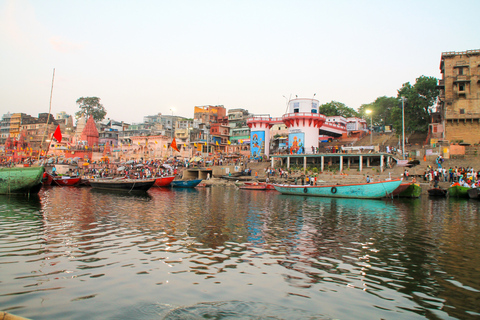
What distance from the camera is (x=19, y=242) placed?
10750 mm

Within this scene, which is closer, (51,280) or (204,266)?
(51,280)

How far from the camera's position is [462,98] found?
46.6 m

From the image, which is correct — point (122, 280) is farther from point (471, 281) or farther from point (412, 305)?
point (471, 281)

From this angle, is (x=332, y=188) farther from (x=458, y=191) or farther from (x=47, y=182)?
(x=47, y=182)

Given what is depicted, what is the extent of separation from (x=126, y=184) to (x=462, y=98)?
151 ft

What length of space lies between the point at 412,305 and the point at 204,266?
184 inches

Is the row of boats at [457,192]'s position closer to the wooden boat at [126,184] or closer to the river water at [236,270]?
the river water at [236,270]

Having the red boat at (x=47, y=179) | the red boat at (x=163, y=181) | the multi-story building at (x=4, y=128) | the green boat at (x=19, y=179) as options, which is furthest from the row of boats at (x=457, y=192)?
the multi-story building at (x=4, y=128)

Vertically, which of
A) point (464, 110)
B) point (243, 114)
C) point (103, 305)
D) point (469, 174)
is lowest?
point (103, 305)

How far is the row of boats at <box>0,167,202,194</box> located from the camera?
1085 inches

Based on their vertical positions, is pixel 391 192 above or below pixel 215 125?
below

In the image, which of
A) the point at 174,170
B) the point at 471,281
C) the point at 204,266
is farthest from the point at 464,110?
the point at 204,266

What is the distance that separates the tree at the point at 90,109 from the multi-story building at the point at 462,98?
85.3 m

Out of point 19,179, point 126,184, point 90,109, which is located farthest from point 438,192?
point 90,109
